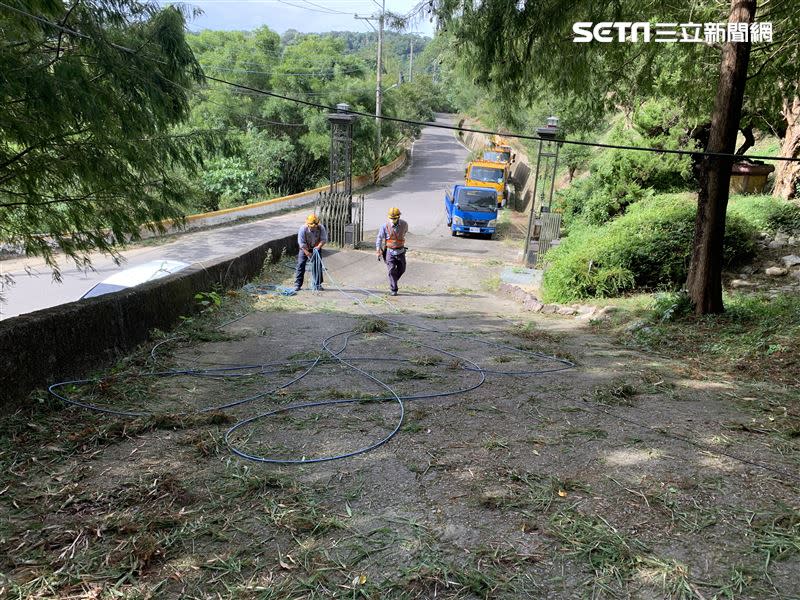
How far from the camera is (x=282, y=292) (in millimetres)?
10844

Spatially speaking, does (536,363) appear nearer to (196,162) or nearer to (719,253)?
(719,253)

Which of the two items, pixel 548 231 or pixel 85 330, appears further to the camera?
pixel 548 231

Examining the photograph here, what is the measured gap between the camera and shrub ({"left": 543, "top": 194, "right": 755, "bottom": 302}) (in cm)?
1068

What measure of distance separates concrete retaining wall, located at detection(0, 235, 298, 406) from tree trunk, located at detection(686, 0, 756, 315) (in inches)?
276

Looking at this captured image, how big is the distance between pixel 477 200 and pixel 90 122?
19891mm

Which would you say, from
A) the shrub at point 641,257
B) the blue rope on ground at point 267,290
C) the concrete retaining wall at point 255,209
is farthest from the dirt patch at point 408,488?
the concrete retaining wall at point 255,209

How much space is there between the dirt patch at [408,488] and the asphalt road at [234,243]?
257cm

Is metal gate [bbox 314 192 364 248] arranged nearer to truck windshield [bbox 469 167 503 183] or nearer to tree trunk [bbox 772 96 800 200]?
tree trunk [bbox 772 96 800 200]

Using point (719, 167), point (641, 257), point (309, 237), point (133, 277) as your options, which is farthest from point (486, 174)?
point (719, 167)

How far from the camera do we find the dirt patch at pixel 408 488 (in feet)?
8.80

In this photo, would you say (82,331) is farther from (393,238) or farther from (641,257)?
(641,257)

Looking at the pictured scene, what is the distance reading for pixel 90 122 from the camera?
4562mm

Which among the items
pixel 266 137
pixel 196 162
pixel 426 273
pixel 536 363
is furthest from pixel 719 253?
pixel 266 137

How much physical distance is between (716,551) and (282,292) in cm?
892
